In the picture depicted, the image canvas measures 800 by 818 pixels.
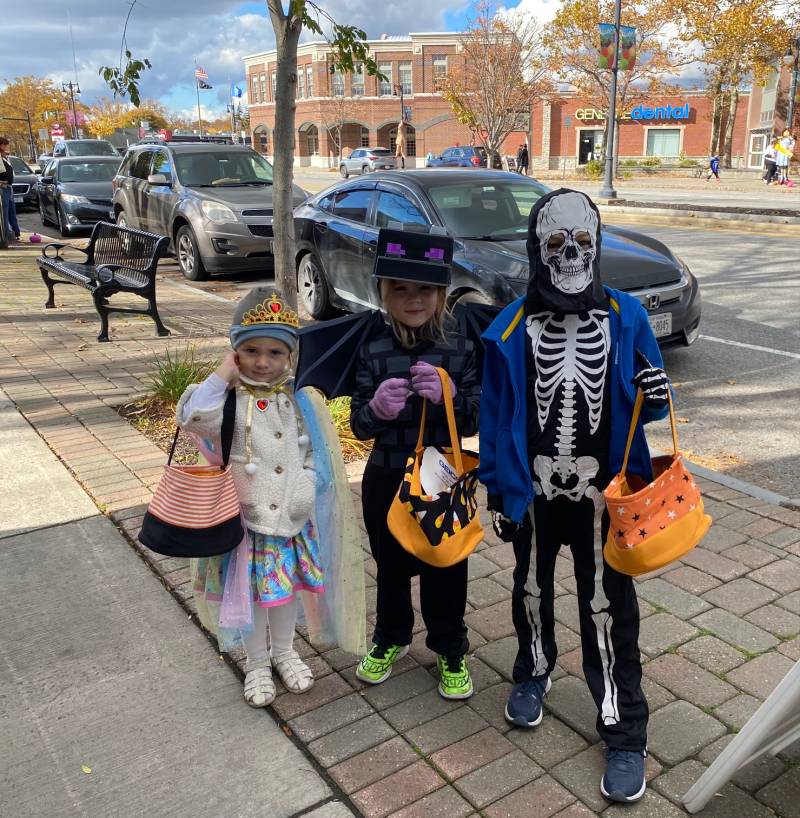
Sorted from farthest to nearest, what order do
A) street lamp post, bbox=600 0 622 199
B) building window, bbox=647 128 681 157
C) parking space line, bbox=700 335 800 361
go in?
1. building window, bbox=647 128 681 157
2. street lamp post, bbox=600 0 622 199
3. parking space line, bbox=700 335 800 361

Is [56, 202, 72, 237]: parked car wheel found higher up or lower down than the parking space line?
higher up

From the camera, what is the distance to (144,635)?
3.20m

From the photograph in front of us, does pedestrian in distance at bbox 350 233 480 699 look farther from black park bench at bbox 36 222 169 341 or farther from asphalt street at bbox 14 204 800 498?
black park bench at bbox 36 222 169 341

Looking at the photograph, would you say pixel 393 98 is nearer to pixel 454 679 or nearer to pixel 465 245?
pixel 465 245

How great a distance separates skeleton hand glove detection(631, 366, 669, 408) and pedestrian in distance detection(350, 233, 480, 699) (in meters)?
0.57

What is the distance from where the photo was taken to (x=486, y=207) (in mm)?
7348

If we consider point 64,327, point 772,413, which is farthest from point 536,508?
point 64,327

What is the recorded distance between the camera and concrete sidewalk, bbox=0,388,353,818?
2.38m

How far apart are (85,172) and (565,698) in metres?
17.7

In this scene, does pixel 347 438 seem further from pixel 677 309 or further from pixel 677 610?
pixel 677 309

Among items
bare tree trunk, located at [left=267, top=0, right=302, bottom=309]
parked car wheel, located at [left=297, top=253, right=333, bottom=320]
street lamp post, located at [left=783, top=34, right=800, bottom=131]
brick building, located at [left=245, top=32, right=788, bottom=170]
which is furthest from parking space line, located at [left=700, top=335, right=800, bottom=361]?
brick building, located at [left=245, top=32, right=788, bottom=170]

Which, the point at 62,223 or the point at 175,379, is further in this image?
the point at 62,223

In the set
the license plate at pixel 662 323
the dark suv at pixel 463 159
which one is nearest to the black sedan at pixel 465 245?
the license plate at pixel 662 323

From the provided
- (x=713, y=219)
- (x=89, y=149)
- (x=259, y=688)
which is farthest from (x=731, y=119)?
(x=259, y=688)
